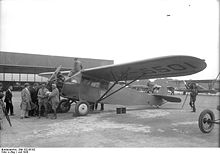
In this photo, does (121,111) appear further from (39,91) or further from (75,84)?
(39,91)

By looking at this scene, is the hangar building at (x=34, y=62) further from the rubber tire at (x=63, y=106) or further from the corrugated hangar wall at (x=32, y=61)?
the rubber tire at (x=63, y=106)


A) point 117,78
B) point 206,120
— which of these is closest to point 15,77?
point 117,78

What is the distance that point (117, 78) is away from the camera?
35.2ft

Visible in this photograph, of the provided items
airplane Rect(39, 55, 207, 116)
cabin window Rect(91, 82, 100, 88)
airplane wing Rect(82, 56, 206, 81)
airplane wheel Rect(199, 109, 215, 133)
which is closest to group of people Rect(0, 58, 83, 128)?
airplane Rect(39, 55, 207, 116)

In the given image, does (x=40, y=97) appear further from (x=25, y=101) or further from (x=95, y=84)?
(x=95, y=84)

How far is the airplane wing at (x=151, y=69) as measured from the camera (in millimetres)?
6855

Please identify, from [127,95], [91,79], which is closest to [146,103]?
[127,95]

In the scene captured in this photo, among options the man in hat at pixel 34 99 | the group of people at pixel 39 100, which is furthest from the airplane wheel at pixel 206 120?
the man in hat at pixel 34 99

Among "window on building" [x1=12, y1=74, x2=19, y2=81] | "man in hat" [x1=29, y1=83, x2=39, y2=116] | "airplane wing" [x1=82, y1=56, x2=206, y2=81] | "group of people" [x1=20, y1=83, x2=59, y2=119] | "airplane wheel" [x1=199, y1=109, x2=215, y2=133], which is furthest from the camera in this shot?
"window on building" [x1=12, y1=74, x2=19, y2=81]

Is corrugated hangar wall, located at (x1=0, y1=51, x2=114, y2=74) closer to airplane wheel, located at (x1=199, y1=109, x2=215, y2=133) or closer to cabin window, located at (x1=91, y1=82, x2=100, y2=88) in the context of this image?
cabin window, located at (x1=91, y1=82, x2=100, y2=88)

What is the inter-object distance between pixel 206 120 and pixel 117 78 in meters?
5.48

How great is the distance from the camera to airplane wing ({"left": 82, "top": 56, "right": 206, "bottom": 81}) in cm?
686

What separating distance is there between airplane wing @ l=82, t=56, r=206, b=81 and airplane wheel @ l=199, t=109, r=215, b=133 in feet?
5.15

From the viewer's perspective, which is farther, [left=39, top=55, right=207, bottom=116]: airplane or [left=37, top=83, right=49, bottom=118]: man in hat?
[left=37, top=83, right=49, bottom=118]: man in hat
